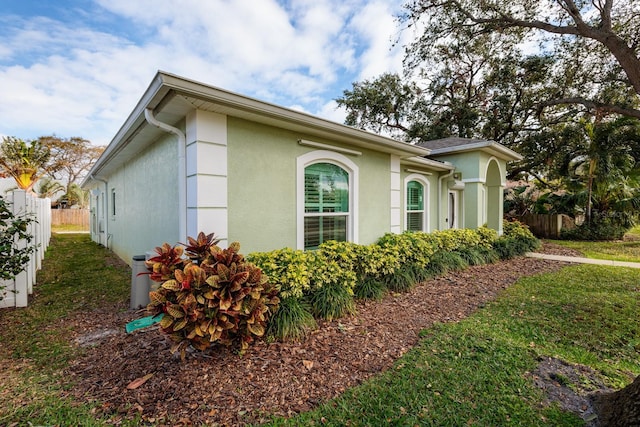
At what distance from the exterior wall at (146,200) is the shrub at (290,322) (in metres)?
2.36

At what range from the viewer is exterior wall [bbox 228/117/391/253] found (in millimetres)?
4469

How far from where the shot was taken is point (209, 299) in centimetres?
294

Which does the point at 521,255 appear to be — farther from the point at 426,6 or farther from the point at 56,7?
the point at 56,7

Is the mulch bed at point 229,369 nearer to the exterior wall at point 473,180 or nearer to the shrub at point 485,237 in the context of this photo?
the shrub at point 485,237

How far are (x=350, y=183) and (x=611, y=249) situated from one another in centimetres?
1210

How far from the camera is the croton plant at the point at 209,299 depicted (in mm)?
2871

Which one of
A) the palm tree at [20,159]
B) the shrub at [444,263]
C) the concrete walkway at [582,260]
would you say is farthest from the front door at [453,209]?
the palm tree at [20,159]

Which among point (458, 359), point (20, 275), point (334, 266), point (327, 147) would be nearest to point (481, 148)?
point (327, 147)

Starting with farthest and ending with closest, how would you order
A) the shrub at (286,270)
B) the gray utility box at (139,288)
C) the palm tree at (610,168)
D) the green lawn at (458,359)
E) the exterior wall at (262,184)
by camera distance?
the palm tree at (610,168) → the gray utility box at (139,288) → the exterior wall at (262,184) → the shrub at (286,270) → the green lawn at (458,359)

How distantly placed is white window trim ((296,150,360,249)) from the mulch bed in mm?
1910

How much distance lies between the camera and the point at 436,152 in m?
10.4

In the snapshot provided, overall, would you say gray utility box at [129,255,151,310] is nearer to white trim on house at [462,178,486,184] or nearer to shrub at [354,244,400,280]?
shrub at [354,244,400,280]

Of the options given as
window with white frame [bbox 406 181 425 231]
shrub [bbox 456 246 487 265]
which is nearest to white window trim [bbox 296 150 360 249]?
window with white frame [bbox 406 181 425 231]

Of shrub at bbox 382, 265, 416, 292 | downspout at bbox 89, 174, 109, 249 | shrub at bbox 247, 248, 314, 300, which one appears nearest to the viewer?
shrub at bbox 247, 248, 314, 300
